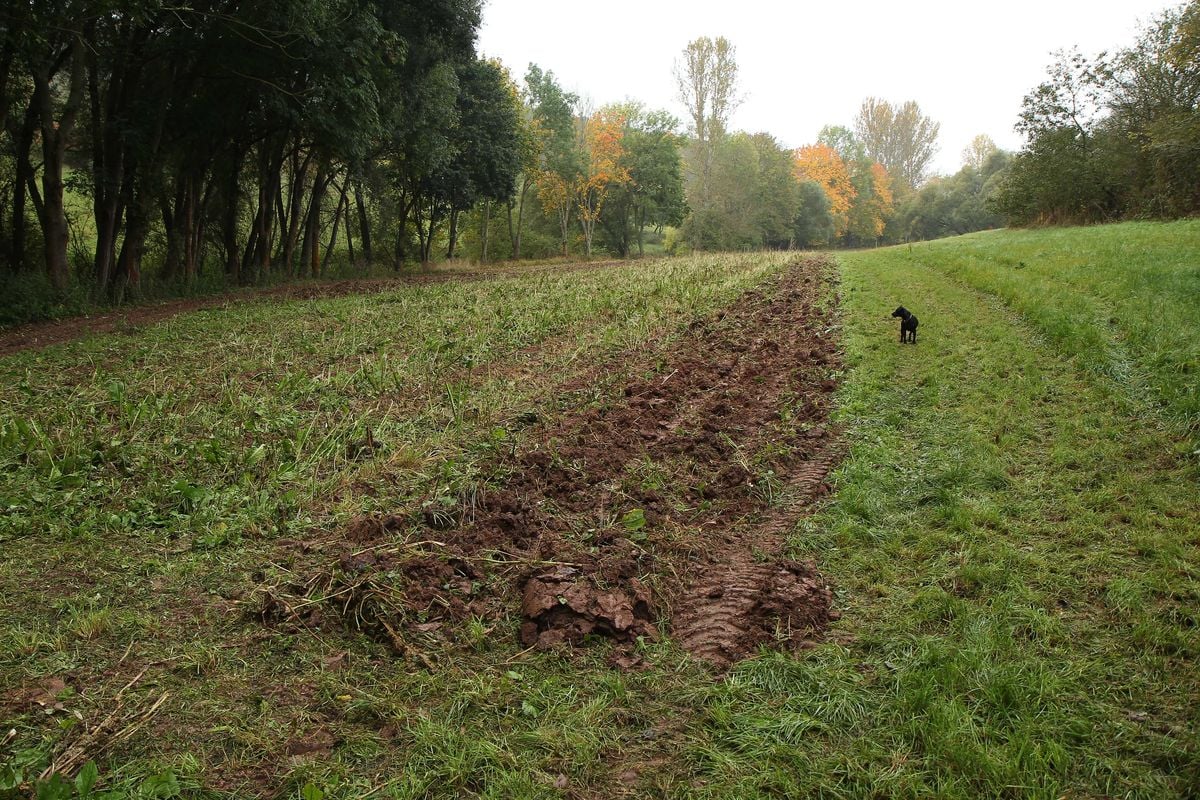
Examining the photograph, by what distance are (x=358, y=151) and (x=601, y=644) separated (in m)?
15.7

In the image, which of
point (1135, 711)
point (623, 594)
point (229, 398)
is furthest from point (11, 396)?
point (1135, 711)

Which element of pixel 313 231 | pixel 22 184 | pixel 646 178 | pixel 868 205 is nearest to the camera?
pixel 22 184

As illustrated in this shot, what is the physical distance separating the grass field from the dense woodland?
26.1 feet

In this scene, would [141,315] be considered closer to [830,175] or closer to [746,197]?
[746,197]

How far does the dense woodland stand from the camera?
44.1ft

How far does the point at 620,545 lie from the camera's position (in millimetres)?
4184

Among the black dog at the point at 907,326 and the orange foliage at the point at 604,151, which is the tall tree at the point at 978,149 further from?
the black dog at the point at 907,326

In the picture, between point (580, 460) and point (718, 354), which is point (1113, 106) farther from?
point (580, 460)

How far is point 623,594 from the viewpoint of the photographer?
12.2 ft

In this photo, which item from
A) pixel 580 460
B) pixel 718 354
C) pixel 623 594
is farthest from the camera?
pixel 718 354

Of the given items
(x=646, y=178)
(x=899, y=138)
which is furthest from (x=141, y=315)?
(x=899, y=138)

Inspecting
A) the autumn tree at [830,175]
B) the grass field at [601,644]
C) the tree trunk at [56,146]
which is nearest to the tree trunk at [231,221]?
the tree trunk at [56,146]

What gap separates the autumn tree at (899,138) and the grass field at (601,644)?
78043 millimetres

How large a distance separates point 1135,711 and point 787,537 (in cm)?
197
